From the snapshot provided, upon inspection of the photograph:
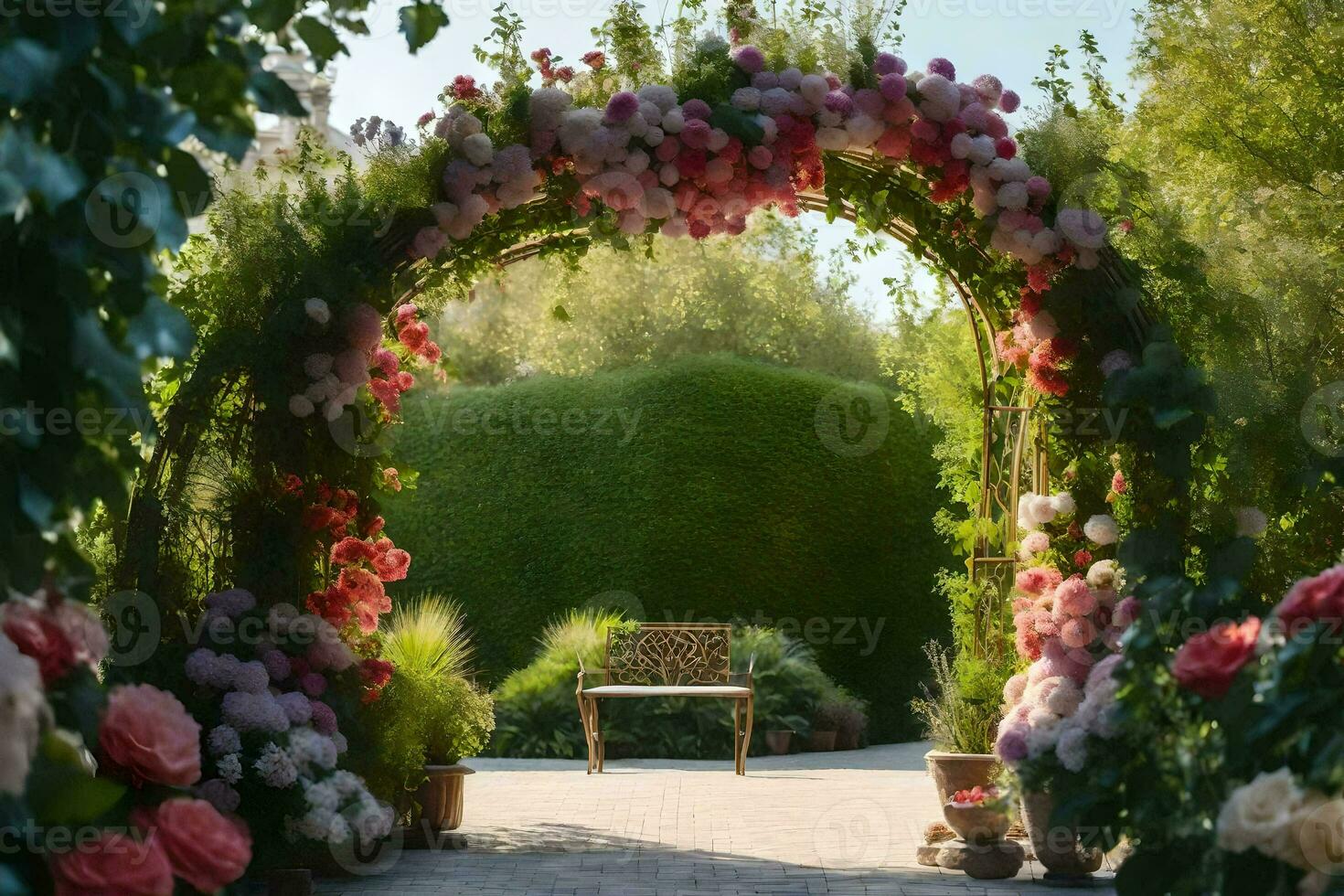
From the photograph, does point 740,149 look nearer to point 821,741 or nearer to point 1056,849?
point 1056,849

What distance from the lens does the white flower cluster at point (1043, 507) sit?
201 inches

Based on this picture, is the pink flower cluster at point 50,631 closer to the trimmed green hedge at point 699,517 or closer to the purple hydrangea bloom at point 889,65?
the purple hydrangea bloom at point 889,65

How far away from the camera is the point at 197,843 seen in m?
1.91

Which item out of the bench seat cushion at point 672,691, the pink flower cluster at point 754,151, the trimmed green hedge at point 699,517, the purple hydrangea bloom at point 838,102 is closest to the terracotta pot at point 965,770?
the pink flower cluster at point 754,151

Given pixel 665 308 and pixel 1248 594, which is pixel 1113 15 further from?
pixel 665 308

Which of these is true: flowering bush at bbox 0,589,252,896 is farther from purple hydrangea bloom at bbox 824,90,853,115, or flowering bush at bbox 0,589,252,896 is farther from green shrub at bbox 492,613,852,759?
green shrub at bbox 492,613,852,759

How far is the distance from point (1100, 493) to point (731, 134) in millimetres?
1874

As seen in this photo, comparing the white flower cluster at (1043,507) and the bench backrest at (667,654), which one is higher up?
the white flower cluster at (1043,507)

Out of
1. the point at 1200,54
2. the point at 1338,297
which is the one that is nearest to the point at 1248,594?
the point at 1338,297

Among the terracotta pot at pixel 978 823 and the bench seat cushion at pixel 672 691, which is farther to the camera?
the bench seat cushion at pixel 672 691

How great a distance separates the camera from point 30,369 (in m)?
1.83

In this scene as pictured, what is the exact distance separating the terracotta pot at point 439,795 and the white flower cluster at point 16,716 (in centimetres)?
418

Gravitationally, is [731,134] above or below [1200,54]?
below

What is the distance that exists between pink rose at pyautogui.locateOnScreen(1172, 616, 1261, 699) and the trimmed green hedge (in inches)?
315
